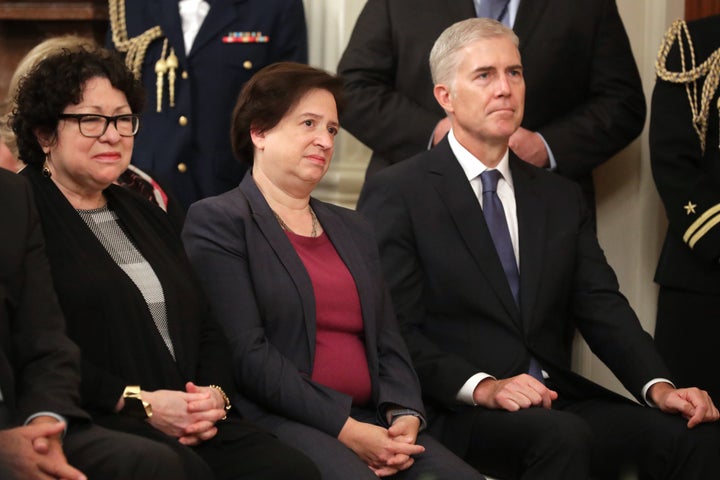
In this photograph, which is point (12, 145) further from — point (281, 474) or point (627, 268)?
point (627, 268)

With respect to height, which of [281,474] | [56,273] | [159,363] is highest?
[56,273]

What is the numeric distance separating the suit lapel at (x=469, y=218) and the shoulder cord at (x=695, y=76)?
81 cm

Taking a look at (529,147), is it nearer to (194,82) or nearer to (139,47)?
(194,82)

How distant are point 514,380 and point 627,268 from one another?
1548mm

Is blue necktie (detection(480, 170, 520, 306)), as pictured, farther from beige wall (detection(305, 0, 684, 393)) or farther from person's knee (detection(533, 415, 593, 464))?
beige wall (detection(305, 0, 684, 393))

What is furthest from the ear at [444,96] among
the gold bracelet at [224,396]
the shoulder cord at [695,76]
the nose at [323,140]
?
the gold bracelet at [224,396]

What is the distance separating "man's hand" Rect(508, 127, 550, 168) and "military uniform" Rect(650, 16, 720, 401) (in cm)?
32

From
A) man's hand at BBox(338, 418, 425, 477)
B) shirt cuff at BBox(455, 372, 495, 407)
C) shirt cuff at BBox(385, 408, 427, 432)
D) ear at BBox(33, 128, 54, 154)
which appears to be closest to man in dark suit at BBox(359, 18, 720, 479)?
shirt cuff at BBox(455, 372, 495, 407)

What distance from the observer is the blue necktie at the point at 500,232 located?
3582 millimetres

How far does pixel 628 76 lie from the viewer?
4.35 meters

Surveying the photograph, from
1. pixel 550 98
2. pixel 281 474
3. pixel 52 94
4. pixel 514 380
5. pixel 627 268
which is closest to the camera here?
pixel 281 474

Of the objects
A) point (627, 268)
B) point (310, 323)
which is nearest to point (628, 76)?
point (627, 268)

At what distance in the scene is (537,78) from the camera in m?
4.26

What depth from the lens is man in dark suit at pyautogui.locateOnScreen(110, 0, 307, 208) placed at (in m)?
4.38
